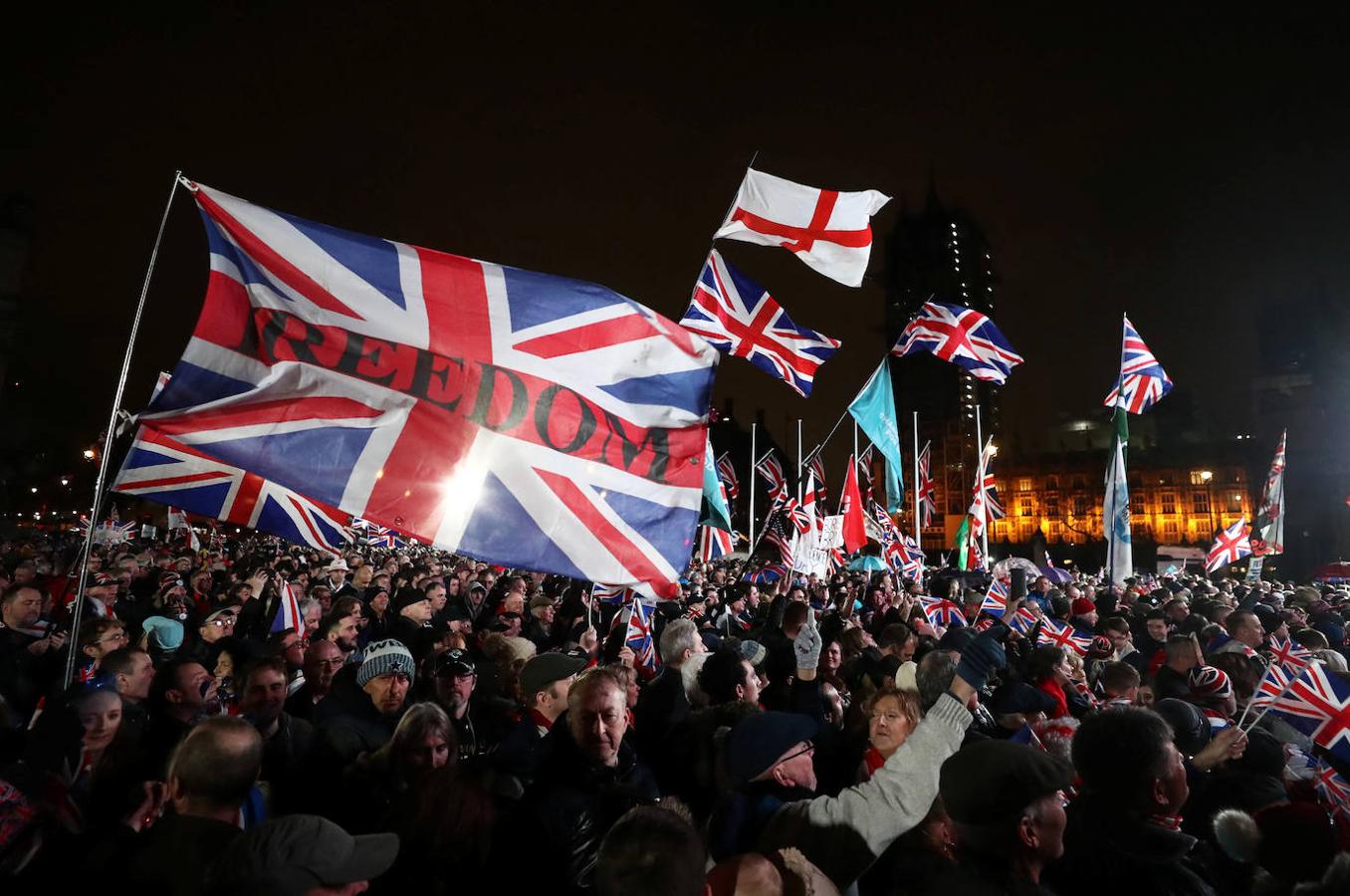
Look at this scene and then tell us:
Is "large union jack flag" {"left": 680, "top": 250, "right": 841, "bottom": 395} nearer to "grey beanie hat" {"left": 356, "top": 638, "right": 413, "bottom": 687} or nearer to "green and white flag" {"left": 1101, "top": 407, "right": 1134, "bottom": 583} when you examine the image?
"grey beanie hat" {"left": 356, "top": 638, "right": 413, "bottom": 687}

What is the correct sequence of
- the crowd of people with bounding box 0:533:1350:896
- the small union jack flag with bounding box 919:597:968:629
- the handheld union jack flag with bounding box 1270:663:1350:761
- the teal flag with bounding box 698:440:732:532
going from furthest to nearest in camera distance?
the small union jack flag with bounding box 919:597:968:629, the teal flag with bounding box 698:440:732:532, the handheld union jack flag with bounding box 1270:663:1350:761, the crowd of people with bounding box 0:533:1350:896

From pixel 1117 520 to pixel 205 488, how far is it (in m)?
14.5

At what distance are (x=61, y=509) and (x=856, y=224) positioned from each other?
9804 cm

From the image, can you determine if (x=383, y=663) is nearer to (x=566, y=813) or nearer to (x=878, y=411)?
(x=566, y=813)

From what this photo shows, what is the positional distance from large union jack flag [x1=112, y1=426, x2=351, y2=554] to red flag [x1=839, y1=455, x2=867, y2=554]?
1152 cm

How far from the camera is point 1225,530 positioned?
1934 cm

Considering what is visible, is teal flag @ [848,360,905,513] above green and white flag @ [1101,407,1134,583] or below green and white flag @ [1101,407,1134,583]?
above

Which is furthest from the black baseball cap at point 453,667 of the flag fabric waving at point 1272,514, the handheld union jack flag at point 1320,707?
the flag fabric waving at point 1272,514

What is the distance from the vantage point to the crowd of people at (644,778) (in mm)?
2521

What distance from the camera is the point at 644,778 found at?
3.68m

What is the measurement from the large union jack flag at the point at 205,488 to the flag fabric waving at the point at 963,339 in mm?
12030

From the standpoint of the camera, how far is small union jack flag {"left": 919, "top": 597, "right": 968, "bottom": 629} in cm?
1259

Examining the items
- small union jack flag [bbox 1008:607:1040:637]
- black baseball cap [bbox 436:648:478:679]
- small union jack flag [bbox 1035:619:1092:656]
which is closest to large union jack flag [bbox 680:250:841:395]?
small union jack flag [bbox 1035:619:1092:656]

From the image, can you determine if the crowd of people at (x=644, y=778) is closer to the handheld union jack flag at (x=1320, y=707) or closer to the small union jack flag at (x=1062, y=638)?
the handheld union jack flag at (x=1320, y=707)
